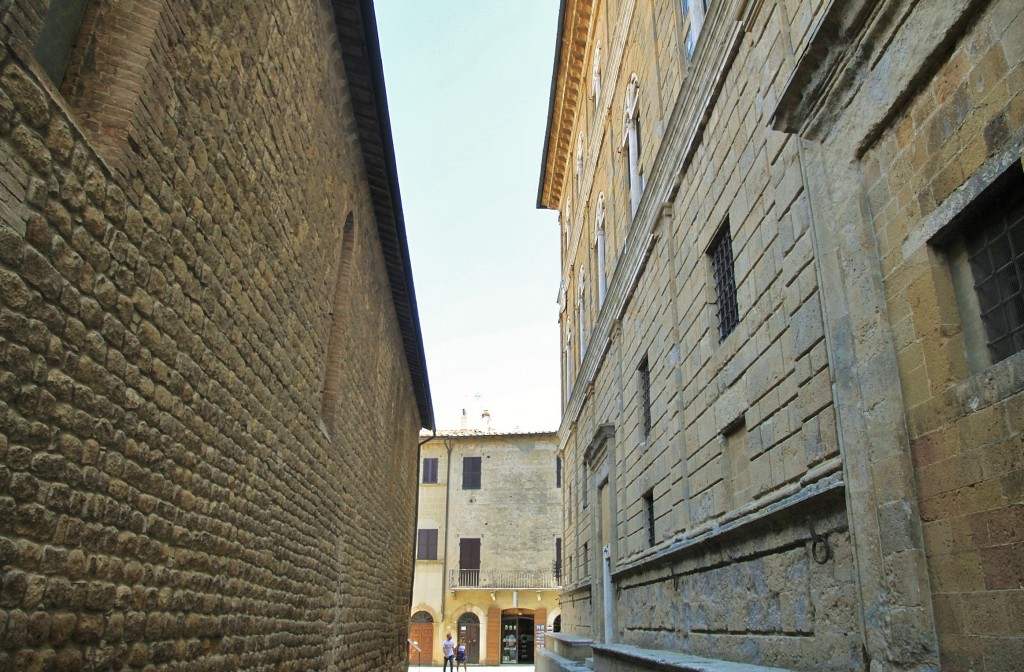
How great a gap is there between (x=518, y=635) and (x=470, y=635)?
1.92 metres

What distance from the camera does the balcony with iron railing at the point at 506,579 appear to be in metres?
31.4

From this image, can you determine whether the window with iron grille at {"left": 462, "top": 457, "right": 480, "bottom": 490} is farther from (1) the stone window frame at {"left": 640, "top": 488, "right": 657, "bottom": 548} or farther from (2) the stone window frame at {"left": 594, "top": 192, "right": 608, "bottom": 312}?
(1) the stone window frame at {"left": 640, "top": 488, "right": 657, "bottom": 548}

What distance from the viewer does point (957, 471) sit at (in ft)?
12.4

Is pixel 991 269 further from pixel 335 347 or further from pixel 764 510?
pixel 335 347

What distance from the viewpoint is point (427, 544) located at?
106ft

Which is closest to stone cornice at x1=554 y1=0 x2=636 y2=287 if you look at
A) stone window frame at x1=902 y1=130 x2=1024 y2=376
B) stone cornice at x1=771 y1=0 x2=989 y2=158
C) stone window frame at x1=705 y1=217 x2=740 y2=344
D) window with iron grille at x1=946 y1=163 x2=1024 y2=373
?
stone window frame at x1=705 y1=217 x2=740 y2=344

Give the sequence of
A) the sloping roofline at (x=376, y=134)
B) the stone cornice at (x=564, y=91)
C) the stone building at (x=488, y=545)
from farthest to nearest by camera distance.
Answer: the stone building at (x=488, y=545)
the stone cornice at (x=564, y=91)
the sloping roofline at (x=376, y=134)

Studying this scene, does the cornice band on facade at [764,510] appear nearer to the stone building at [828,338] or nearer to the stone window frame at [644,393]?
the stone building at [828,338]

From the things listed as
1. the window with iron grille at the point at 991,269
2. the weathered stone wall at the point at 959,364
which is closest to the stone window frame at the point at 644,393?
the weathered stone wall at the point at 959,364

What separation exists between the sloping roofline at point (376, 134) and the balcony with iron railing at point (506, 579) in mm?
20379

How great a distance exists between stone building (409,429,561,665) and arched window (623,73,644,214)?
21041 mm

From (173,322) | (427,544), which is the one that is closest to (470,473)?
(427,544)

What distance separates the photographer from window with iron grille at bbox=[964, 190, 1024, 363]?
3.63 meters

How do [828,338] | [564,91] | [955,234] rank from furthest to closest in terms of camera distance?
[564,91]
[828,338]
[955,234]
